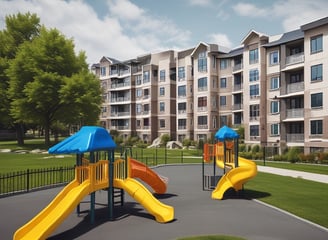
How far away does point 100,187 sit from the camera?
12883mm

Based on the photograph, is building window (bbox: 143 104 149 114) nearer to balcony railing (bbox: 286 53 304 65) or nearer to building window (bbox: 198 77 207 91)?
building window (bbox: 198 77 207 91)

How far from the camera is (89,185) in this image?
40.2 ft

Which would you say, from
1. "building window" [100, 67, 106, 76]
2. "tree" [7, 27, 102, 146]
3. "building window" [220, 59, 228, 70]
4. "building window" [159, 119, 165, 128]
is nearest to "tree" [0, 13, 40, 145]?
"tree" [7, 27, 102, 146]

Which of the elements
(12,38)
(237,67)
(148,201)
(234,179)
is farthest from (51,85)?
(148,201)

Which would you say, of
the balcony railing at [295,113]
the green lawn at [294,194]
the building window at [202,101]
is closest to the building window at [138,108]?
the building window at [202,101]

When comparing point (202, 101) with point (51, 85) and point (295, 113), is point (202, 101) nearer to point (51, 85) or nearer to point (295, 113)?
point (295, 113)

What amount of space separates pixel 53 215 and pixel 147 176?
23.1 ft

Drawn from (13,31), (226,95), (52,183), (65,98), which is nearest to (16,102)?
(65,98)

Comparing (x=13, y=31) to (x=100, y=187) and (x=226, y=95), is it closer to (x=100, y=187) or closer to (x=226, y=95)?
(x=226, y=95)

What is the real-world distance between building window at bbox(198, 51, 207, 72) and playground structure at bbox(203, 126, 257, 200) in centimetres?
3891

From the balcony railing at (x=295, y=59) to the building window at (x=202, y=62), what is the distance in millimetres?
17600

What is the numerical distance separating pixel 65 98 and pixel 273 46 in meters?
29.6

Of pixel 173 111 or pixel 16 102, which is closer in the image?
pixel 16 102

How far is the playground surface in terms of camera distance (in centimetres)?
1090
